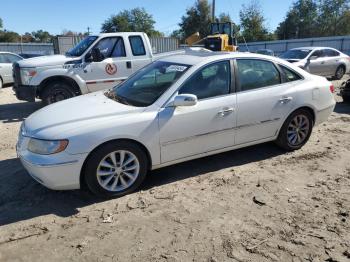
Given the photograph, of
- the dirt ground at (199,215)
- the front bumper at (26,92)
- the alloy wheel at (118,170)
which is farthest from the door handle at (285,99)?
the front bumper at (26,92)

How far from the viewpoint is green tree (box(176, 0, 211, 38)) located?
62219 millimetres

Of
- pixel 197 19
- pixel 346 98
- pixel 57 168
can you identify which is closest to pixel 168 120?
pixel 57 168

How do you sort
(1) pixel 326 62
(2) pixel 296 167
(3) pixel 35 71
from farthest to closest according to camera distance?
(1) pixel 326 62, (3) pixel 35 71, (2) pixel 296 167

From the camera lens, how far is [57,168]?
12.5 feet

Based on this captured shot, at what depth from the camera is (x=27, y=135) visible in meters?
4.07

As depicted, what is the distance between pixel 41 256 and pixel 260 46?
3729cm

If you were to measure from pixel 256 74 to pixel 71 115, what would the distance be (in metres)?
2.66

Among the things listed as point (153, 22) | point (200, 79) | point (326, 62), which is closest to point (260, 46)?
point (326, 62)

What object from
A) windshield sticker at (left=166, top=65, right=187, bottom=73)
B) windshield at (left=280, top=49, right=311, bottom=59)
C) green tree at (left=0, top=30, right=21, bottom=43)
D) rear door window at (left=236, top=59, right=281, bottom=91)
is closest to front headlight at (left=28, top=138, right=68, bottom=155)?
windshield sticker at (left=166, top=65, right=187, bottom=73)

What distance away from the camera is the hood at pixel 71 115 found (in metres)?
3.94

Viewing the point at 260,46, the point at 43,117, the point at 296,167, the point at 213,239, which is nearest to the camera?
the point at 213,239

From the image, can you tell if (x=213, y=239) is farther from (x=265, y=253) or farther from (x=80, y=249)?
(x=80, y=249)

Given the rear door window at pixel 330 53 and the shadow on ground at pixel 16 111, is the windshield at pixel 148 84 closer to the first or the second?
the shadow on ground at pixel 16 111

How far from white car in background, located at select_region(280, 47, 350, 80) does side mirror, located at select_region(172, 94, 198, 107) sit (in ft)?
34.3
